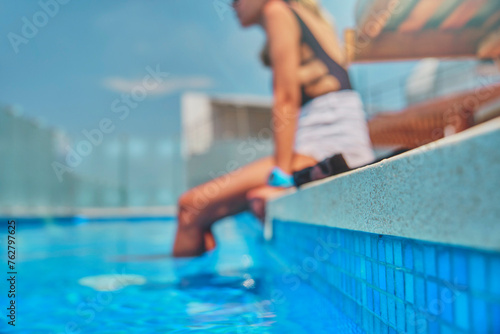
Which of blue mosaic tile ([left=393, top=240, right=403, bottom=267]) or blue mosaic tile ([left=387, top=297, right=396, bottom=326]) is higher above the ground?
blue mosaic tile ([left=393, top=240, right=403, bottom=267])

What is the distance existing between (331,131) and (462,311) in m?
2.80

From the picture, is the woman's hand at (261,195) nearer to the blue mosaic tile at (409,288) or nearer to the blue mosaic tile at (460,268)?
the blue mosaic tile at (409,288)


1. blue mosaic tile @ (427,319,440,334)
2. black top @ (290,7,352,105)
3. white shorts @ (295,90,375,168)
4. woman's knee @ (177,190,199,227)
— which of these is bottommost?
blue mosaic tile @ (427,319,440,334)

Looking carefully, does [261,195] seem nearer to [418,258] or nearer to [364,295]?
[364,295]

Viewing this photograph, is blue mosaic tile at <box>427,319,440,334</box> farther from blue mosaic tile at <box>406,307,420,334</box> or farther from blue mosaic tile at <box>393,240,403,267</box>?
blue mosaic tile at <box>393,240,403,267</box>

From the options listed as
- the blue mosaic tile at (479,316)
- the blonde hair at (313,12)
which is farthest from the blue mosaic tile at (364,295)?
the blonde hair at (313,12)

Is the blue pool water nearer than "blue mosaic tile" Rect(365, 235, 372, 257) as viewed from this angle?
No

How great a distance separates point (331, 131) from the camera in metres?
3.61

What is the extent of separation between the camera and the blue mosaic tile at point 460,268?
33.8 inches

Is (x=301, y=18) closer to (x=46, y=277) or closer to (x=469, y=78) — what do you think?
(x=46, y=277)

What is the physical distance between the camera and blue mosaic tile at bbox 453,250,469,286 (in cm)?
86

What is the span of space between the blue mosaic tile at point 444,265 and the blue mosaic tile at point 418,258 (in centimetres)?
9

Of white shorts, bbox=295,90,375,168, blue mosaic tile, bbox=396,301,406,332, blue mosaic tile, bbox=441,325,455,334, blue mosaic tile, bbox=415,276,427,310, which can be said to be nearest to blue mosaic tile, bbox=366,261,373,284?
blue mosaic tile, bbox=396,301,406,332

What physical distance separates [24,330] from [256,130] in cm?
1371
